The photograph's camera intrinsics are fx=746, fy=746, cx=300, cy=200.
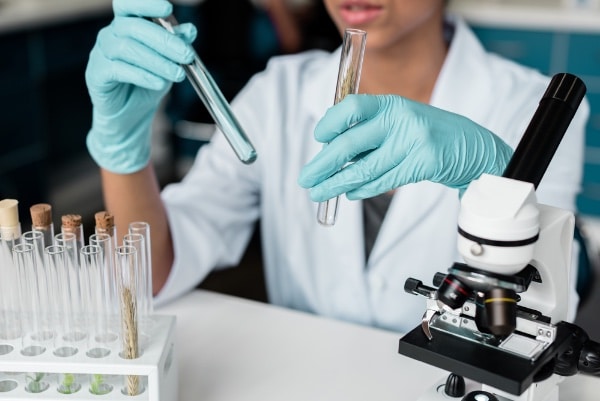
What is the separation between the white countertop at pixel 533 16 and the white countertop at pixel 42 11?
1.85 m

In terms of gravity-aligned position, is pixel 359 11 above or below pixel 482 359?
above

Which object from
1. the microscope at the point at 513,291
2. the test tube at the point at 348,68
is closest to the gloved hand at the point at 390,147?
the test tube at the point at 348,68

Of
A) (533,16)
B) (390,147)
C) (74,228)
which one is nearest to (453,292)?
(390,147)

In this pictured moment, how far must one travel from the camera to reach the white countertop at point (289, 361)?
1098 mm

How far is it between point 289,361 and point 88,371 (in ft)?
1.10

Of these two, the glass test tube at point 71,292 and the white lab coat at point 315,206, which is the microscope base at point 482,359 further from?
the white lab coat at point 315,206

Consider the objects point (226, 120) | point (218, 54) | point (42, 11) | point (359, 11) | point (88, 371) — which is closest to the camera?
point (88, 371)

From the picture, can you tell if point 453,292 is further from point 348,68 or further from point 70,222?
point 70,222

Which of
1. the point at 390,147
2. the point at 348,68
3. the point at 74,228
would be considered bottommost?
the point at 74,228

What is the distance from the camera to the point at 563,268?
0.89 m

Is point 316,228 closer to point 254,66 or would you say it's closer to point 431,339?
point 431,339

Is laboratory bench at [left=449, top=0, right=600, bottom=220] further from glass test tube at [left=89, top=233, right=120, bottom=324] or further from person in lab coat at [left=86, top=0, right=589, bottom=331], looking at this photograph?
glass test tube at [left=89, top=233, right=120, bottom=324]

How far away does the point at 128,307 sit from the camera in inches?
38.8

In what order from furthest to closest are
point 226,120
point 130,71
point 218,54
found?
point 218,54, point 130,71, point 226,120
